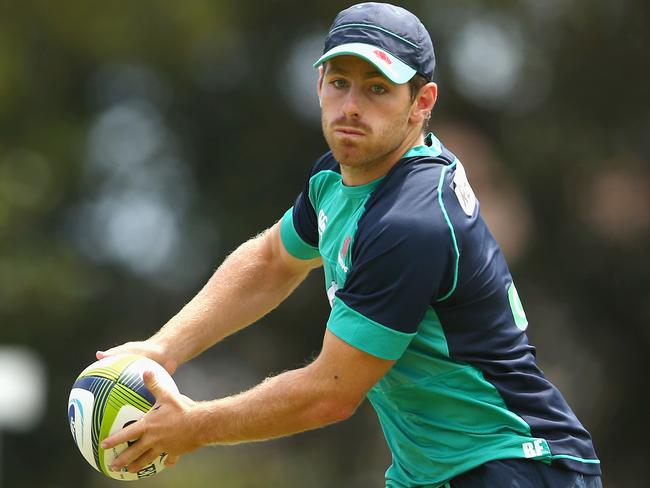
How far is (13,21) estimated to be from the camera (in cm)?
2644

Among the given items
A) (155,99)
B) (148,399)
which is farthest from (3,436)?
(148,399)

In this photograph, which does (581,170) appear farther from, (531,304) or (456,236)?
(456,236)

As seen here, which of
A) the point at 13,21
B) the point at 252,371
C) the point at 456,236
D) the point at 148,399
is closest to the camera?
the point at 456,236

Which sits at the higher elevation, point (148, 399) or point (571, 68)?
point (571, 68)

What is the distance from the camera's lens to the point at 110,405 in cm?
729

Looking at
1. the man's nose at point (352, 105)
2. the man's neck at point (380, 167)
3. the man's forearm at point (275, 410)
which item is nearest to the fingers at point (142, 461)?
the man's forearm at point (275, 410)

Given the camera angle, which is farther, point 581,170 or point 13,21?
point 13,21

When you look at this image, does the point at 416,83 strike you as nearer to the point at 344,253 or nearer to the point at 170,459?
the point at 344,253

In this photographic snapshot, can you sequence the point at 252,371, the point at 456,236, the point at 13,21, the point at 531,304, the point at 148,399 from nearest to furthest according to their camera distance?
the point at 456,236 < the point at 148,399 < the point at 531,304 < the point at 252,371 < the point at 13,21

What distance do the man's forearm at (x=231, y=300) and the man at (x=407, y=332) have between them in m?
0.95

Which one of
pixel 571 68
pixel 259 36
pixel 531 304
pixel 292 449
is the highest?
pixel 259 36

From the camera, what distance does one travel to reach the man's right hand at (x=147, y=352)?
7.70 m

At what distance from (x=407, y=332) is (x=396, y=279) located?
10.5 inches

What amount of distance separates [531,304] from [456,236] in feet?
54.3
